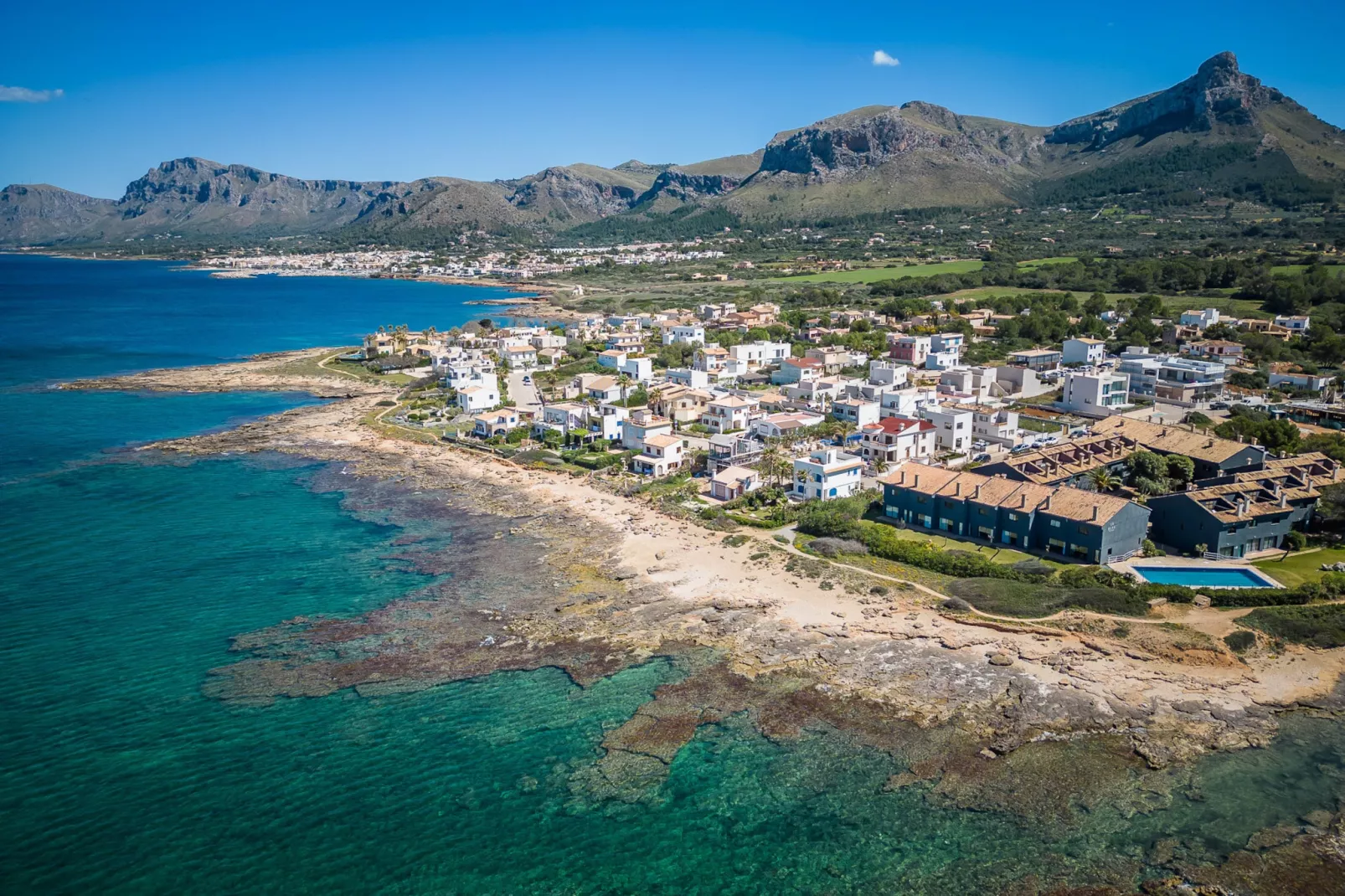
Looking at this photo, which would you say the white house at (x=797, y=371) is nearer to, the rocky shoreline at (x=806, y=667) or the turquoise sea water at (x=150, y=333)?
the rocky shoreline at (x=806, y=667)

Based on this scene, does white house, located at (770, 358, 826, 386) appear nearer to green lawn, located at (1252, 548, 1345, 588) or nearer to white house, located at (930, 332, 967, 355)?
white house, located at (930, 332, 967, 355)

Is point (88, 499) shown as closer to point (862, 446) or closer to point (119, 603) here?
point (119, 603)

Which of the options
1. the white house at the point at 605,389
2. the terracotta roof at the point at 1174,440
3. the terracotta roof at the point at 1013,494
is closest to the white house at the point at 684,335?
the white house at the point at 605,389

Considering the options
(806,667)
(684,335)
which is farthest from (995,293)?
(806,667)

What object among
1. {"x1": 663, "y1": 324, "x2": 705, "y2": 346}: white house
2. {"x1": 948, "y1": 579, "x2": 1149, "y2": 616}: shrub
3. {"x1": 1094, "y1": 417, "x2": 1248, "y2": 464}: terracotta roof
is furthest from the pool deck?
{"x1": 663, "y1": 324, "x2": 705, "y2": 346}: white house

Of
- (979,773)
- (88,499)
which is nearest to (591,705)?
(979,773)

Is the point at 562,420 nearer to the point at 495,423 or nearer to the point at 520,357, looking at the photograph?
the point at 495,423
